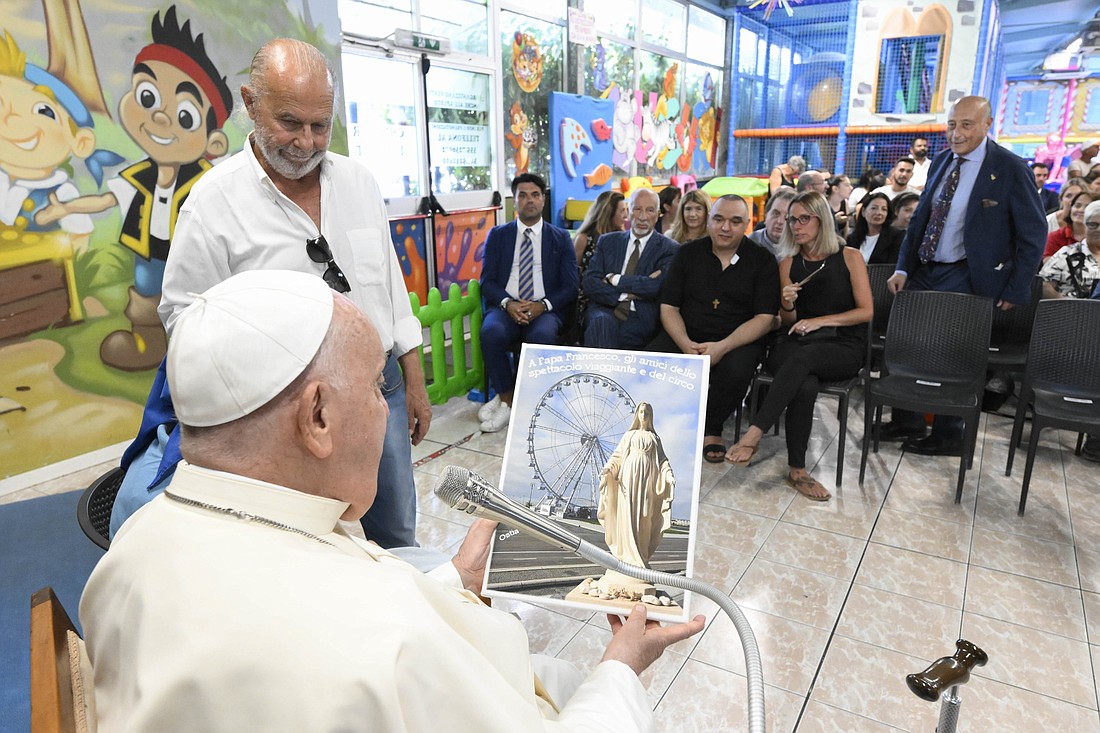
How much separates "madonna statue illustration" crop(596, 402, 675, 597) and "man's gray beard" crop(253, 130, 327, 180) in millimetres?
985

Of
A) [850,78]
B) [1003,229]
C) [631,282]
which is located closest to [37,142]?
[631,282]

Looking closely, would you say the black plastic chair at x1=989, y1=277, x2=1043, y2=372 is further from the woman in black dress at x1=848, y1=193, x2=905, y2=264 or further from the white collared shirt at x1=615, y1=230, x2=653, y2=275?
the white collared shirt at x1=615, y1=230, x2=653, y2=275

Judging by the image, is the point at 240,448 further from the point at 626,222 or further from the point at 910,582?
the point at 626,222

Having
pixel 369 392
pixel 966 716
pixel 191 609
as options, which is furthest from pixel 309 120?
pixel 966 716

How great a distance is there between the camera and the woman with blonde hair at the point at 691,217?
4434 millimetres

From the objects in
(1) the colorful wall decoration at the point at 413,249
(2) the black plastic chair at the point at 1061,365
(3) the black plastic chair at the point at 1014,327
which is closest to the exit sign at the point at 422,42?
(1) the colorful wall decoration at the point at 413,249

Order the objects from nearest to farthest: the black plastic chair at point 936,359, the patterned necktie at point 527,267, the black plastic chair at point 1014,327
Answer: the black plastic chair at point 936,359, the black plastic chair at point 1014,327, the patterned necktie at point 527,267

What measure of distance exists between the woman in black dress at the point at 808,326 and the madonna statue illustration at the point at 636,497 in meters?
1.87

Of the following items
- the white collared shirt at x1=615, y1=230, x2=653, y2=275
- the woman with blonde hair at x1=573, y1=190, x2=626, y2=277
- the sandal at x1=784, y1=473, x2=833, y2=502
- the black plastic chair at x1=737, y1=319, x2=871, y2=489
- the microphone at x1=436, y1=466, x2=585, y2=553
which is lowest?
the sandal at x1=784, y1=473, x2=833, y2=502

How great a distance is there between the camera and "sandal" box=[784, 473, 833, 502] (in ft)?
10.7

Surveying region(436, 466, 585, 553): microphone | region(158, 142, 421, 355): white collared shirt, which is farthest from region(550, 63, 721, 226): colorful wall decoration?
region(436, 466, 585, 553): microphone

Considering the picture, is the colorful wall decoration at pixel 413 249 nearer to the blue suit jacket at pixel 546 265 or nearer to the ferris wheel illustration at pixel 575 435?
the blue suit jacket at pixel 546 265

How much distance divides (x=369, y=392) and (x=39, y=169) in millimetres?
3224

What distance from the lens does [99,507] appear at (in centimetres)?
170
